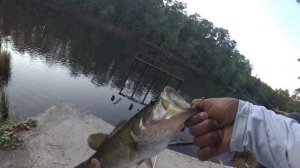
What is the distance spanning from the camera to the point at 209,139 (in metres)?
2.34

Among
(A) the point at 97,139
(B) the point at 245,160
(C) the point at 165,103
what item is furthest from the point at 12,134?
(B) the point at 245,160

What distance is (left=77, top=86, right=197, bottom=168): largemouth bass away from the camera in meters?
1.91

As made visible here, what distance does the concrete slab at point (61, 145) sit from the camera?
249 inches

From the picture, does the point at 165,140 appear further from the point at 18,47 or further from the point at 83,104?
the point at 18,47

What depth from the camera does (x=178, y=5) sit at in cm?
10356

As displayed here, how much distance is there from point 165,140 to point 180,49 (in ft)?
314

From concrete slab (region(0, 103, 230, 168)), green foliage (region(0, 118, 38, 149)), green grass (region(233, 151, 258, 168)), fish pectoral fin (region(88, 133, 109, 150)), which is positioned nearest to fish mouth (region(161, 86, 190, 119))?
fish pectoral fin (region(88, 133, 109, 150))

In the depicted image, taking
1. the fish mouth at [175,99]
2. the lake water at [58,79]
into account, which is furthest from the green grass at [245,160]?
the fish mouth at [175,99]

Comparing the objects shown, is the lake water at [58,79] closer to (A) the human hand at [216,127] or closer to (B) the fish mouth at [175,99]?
(A) the human hand at [216,127]

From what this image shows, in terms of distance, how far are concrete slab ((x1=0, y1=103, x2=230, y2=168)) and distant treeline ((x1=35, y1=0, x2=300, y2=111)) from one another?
241 feet

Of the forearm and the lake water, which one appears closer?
the forearm

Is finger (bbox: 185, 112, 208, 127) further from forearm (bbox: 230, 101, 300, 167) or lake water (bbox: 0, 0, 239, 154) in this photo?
lake water (bbox: 0, 0, 239, 154)

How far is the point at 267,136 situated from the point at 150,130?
79 cm

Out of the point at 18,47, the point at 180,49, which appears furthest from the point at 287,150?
the point at 180,49
